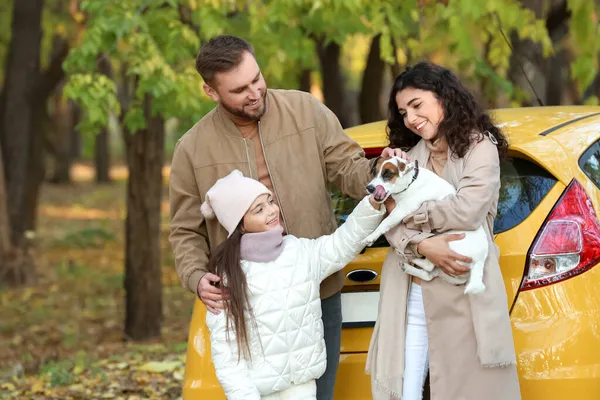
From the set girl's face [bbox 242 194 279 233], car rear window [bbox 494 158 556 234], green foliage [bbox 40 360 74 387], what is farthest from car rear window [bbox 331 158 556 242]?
green foliage [bbox 40 360 74 387]

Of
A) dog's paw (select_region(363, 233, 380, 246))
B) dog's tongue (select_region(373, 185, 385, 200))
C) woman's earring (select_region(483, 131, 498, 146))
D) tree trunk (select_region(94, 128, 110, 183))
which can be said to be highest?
woman's earring (select_region(483, 131, 498, 146))

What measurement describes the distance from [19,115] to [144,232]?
435 cm

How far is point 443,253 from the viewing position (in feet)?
11.0

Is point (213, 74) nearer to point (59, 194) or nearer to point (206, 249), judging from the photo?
point (206, 249)

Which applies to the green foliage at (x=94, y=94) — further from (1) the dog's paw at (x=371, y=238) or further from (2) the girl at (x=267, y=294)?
(1) the dog's paw at (x=371, y=238)

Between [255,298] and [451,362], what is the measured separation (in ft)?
2.42

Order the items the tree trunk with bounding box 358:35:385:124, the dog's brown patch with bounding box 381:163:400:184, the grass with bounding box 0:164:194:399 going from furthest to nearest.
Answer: the tree trunk with bounding box 358:35:385:124
the grass with bounding box 0:164:194:399
the dog's brown patch with bounding box 381:163:400:184

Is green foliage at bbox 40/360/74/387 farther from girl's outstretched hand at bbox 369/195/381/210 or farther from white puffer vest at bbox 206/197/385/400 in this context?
girl's outstretched hand at bbox 369/195/381/210

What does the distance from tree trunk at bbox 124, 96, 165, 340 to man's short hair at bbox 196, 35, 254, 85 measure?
4.93 metres

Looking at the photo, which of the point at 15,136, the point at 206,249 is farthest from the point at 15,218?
the point at 206,249

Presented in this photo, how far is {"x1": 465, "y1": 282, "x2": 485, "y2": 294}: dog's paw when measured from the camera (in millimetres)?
3273

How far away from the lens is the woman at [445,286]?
332 centimetres

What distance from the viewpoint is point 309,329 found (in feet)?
11.4

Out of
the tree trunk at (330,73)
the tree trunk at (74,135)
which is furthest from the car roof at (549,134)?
the tree trunk at (74,135)
